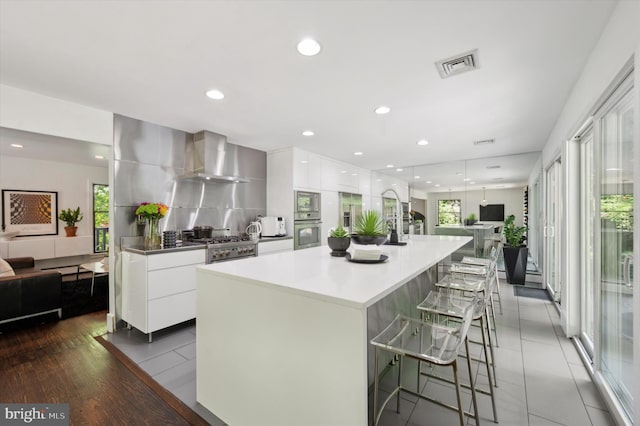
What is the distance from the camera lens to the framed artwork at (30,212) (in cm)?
521

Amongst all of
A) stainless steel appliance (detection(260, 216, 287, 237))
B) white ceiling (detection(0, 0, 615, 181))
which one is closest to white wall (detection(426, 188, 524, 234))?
white ceiling (detection(0, 0, 615, 181))

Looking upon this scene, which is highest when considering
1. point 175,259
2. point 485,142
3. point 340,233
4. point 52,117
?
point 485,142

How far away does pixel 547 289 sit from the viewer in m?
4.44

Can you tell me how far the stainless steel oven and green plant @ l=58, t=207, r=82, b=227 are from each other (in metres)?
5.01

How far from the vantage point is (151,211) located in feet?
10.3

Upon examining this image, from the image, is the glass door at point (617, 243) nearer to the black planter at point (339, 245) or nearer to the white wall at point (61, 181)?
the black planter at point (339, 245)

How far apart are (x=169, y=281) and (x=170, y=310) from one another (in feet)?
1.02

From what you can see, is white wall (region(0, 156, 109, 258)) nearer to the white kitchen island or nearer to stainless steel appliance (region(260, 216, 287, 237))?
stainless steel appliance (region(260, 216, 287, 237))

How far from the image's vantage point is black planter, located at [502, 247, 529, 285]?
4812mm

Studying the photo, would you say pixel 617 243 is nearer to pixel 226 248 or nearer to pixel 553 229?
pixel 553 229

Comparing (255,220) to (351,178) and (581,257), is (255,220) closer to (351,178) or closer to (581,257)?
(351,178)

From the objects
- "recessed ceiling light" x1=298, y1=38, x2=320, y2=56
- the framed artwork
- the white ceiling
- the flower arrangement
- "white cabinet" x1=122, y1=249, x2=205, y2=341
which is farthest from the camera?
the framed artwork

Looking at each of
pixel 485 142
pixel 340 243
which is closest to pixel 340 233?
pixel 340 243

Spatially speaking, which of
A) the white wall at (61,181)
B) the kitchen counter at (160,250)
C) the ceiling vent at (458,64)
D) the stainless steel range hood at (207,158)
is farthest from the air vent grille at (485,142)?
the white wall at (61,181)
